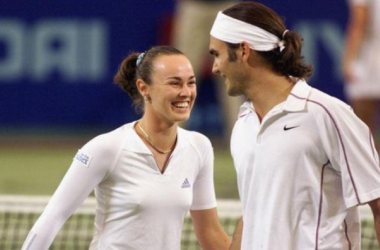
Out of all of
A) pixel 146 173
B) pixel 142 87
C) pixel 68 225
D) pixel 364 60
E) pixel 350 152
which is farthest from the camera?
pixel 364 60

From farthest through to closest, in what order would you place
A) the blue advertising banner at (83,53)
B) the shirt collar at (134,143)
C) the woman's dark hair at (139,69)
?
the blue advertising banner at (83,53), the woman's dark hair at (139,69), the shirt collar at (134,143)

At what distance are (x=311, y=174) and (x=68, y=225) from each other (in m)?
3.66

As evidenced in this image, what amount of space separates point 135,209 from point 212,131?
643 cm

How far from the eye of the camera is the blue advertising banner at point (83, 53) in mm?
10805

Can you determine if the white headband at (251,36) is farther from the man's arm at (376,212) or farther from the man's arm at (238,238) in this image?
the man's arm at (238,238)

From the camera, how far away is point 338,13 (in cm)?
1073

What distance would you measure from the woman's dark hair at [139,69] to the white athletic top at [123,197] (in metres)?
0.24

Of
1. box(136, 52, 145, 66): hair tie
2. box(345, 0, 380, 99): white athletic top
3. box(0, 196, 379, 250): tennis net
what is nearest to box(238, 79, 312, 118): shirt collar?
box(136, 52, 145, 66): hair tie

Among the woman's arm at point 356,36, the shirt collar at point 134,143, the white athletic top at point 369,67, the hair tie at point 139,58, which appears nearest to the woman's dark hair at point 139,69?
the hair tie at point 139,58

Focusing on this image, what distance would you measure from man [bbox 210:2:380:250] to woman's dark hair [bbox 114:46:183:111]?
1.83 feet

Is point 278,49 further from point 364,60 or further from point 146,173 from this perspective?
point 364,60

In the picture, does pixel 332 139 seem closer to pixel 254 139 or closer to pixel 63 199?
pixel 254 139

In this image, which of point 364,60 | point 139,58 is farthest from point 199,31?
point 139,58

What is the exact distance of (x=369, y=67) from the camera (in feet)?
28.1
